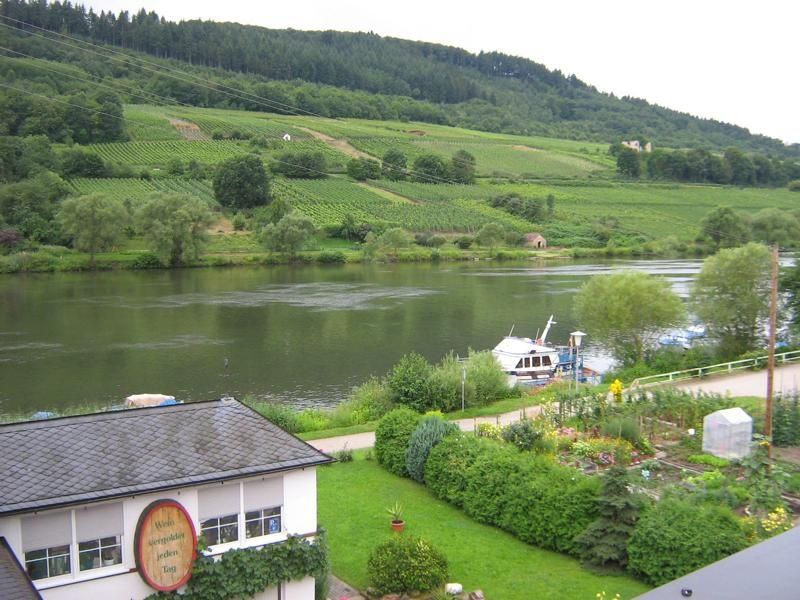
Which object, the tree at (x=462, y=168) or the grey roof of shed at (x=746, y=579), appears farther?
the tree at (x=462, y=168)

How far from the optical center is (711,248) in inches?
3442

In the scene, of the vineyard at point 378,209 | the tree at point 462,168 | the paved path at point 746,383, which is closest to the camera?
the paved path at point 746,383

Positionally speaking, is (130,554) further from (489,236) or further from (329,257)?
(489,236)

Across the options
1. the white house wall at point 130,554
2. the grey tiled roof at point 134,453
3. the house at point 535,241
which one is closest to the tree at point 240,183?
the house at point 535,241

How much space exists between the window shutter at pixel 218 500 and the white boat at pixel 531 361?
2145cm

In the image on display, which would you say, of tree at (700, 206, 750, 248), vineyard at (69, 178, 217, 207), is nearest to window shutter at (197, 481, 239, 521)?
vineyard at (69, 178, 217, 207)

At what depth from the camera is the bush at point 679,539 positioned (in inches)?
447

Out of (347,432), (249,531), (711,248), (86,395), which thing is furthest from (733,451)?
(711,248)

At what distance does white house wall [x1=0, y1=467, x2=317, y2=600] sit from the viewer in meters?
9.07

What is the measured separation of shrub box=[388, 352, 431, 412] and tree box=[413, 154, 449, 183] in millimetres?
92503

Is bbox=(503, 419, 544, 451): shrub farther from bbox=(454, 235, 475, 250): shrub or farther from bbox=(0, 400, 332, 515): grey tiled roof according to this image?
→ bbox=(454, 235, 475, 250): shrub

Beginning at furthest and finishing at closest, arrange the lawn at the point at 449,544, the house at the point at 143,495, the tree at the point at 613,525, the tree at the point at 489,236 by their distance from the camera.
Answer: the tree at the point at 489,236 → the tree at the point at 613,525 → the lawn at the point at 449,544 → the house at the point at 143,495

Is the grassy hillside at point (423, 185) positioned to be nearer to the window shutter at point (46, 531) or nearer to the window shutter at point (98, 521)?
the window shutter at point (98, 521)

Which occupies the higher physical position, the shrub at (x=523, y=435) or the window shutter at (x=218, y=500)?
the window shutter at (x=218, y=500)
